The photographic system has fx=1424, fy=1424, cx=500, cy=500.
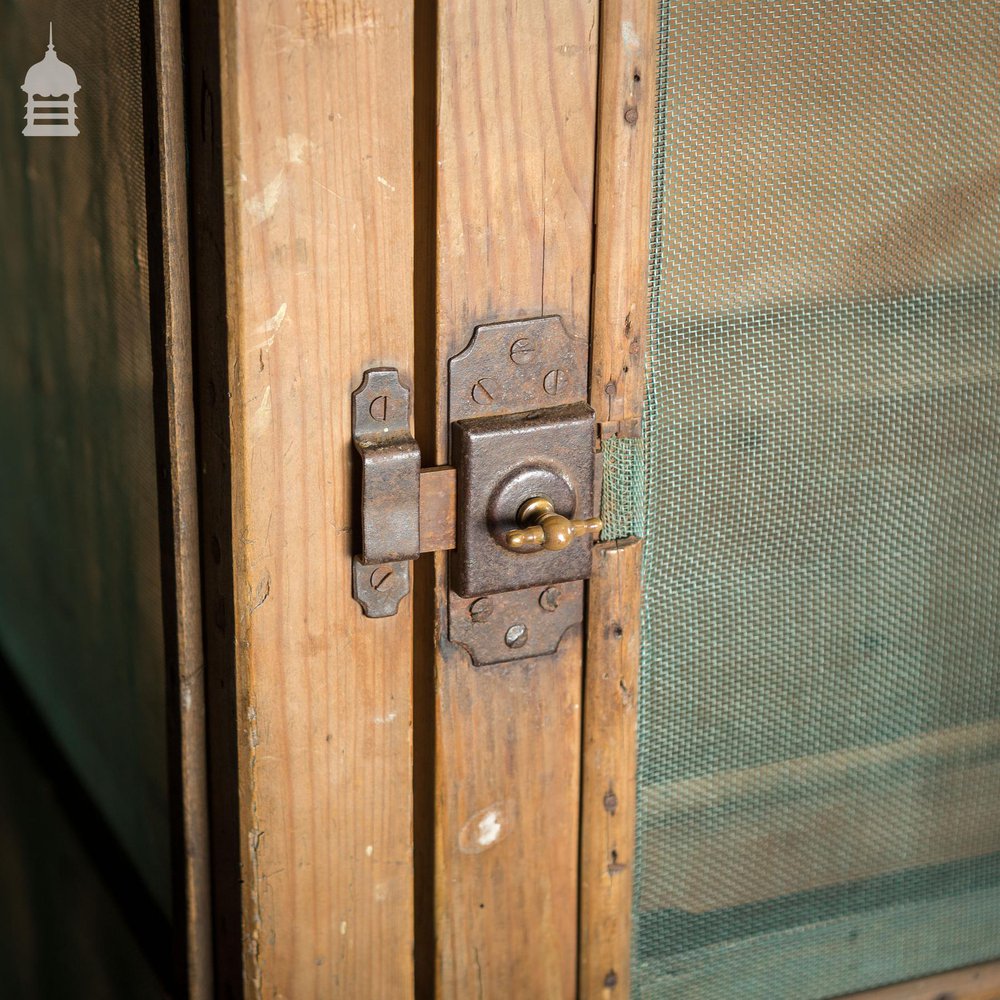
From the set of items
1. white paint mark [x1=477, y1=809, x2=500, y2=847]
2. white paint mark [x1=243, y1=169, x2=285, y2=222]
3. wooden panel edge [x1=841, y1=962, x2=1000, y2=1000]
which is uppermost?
white paint mark [x1=243, y1=169, x2=285, y2=222]

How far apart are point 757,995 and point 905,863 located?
0.16 metres

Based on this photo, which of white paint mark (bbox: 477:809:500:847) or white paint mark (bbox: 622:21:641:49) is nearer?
white paint mark (bbox: 622:21:641:49)

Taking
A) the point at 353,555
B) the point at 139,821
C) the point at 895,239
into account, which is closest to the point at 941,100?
the point at 895,239

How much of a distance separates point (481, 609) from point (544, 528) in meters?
0.10

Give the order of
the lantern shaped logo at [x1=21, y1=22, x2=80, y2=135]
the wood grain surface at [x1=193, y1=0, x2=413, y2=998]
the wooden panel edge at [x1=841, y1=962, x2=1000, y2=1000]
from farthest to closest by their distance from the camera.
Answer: the wooden panel edge at [x1=841, y1=962, x2=1000, y2=1000], the lantern shaped logo at [x1=21, y1=22, x2=80, y2=135], the wood grain surface at [x1=193, y1=0, x2=413, y2=998]

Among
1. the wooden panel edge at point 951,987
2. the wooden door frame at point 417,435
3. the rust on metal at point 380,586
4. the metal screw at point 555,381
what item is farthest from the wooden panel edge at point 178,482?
the wooden panel edge at point 951,987

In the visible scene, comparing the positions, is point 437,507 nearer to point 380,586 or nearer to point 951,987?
point 380,586

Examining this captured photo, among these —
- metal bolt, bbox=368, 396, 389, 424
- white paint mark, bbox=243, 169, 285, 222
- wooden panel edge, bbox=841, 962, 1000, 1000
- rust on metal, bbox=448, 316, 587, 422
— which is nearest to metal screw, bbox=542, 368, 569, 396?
rust on metal, bbox=448, 316, 587, 422

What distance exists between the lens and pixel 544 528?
2.85 feet

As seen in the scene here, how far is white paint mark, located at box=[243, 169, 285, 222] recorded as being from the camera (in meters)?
0.81

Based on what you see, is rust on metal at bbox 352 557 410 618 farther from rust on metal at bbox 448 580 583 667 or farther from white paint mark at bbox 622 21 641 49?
white paint mark at bbox 622 21 641 49

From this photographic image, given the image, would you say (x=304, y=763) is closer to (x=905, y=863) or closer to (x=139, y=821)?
(x=139, y=821)

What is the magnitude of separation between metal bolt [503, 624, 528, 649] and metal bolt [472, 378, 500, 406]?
160 millimetres

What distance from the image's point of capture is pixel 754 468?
1.00 metres
